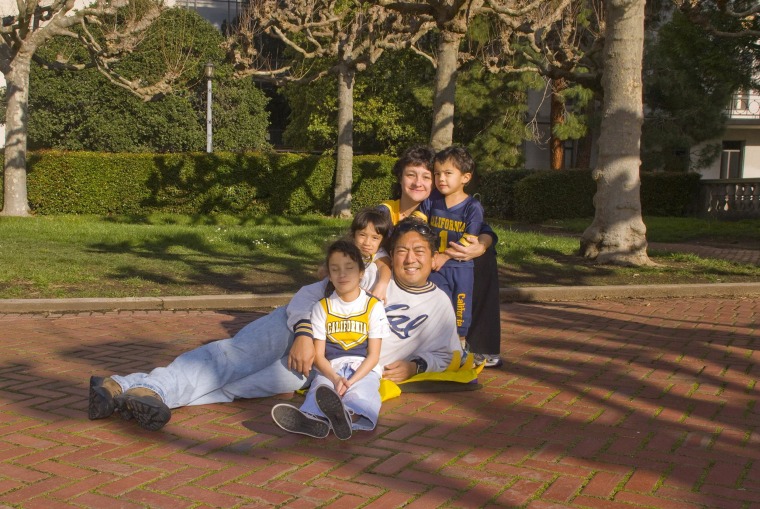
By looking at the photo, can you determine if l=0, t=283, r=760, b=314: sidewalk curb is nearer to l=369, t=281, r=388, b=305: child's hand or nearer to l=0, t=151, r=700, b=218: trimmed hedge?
l=369, t=281, r=388, b=305: child's hand

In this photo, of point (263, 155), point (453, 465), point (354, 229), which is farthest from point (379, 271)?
point (263, 155)

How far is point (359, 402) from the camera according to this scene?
421 cm

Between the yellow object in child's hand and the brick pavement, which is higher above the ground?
the yellow object in child's hand

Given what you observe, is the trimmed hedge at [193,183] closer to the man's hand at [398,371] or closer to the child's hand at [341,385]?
the man's hand at [398,371]

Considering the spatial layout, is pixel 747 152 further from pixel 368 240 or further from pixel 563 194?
pixel 368 240

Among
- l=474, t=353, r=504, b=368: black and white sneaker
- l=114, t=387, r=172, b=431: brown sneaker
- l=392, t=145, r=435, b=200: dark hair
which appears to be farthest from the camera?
l=474, t=353, r=504, b=368: black and white sneaker

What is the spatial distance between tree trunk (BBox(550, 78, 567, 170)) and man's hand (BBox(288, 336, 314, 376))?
2345 cm

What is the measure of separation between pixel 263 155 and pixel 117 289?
12968 mm

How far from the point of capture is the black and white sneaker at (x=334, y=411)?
13.1 ft

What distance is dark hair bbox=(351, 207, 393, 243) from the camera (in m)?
5.00

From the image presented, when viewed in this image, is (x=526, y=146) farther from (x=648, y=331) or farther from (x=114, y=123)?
(x=648, y=331)

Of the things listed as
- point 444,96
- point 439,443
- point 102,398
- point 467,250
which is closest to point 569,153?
point 444,96

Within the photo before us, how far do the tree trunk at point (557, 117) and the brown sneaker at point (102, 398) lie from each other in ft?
78.7

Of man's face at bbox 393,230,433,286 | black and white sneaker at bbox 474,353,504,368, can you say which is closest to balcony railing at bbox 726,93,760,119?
black and white sneaker at bbox 474,353,504,368
